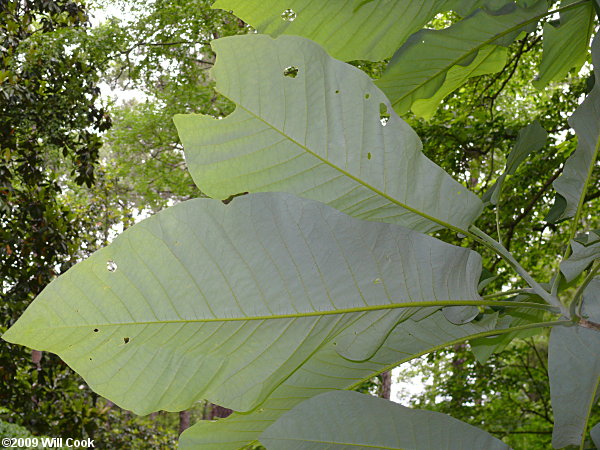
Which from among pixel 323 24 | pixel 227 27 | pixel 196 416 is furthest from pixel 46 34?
A: pixel 196 416

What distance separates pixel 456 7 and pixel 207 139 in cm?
32

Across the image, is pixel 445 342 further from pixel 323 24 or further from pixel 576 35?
pixel 576 35

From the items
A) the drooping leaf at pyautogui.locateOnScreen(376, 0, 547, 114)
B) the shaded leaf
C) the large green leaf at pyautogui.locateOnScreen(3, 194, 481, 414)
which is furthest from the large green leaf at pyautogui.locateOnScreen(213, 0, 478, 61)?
the shaded leaf

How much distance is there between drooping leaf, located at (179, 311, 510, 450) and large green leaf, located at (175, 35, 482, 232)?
9cm

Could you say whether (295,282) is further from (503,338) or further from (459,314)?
(503,338)

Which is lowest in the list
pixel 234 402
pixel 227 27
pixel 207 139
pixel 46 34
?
pixel 234 402

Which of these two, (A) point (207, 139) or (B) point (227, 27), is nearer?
(A) point (207, 139)

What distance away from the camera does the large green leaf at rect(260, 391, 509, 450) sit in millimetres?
368

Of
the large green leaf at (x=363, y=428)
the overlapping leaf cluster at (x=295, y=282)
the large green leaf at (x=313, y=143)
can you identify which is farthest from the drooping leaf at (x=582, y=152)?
the large green leaf at (x=363, y=428)

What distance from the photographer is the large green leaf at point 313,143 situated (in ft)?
1.15

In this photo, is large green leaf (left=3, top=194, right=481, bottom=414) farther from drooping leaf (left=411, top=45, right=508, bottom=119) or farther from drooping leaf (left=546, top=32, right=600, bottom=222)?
drooping leaf (left=411, top=45, right=508, bottom=119)

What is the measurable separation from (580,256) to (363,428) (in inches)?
7.5

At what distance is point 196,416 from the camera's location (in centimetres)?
1134

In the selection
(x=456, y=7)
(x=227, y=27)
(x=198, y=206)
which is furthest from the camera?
(x=227, y=27)
